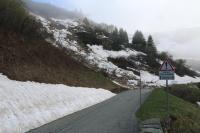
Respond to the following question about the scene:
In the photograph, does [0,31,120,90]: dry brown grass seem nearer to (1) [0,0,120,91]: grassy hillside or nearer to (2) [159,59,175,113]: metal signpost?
(1) [0,0,120,91]: grassy hillside

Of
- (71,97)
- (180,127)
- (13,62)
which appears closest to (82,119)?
(180,127)

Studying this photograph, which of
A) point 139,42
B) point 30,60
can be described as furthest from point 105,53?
point 30,60

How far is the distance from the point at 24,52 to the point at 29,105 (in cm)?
1481

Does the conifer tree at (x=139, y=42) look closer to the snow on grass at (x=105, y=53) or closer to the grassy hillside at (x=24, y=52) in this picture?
the snow on grass at (x=105, y=53)

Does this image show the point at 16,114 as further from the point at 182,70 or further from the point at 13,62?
the point at 182,70

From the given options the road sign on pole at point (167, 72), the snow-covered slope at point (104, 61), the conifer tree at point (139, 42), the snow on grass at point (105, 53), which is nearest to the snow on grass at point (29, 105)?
the road sign on pole at point (167, 72)

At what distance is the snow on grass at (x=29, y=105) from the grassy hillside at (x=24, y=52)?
2.58m

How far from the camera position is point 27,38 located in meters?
38.4

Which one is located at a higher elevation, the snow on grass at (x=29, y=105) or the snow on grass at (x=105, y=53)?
the snow on grass at (x=105, y=53)

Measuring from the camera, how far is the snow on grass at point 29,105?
15.9 m

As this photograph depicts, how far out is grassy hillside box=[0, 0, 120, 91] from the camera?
27.8 meters

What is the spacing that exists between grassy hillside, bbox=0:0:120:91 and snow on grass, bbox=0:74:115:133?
2578 mm

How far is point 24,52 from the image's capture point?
33.4 meters

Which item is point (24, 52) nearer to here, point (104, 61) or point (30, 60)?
point (30, 60)
